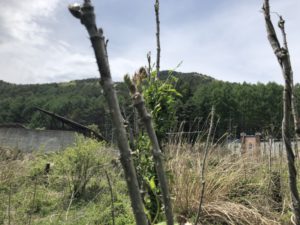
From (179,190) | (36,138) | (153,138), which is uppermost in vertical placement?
(153,138)

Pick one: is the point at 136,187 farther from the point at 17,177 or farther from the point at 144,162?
the point at 17,177

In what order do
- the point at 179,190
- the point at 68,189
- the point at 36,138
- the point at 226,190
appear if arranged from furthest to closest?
the point at 36,138 → the point at 68,189 → the point at 226,190 → the point at 179,190

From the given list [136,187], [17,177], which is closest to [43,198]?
[17,177]

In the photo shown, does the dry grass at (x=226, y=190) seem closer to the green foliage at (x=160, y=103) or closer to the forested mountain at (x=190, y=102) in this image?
the green foliage at (x=160, y=103)

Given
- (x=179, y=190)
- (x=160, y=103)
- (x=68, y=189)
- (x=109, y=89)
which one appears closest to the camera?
(x=109, y=89)

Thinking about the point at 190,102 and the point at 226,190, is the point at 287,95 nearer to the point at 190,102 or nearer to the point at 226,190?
the point at 226,190

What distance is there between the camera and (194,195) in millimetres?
4867

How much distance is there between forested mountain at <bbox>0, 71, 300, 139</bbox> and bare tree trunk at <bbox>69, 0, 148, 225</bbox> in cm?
3748

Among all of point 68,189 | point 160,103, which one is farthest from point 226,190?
point 68,189

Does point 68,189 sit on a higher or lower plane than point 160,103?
lower

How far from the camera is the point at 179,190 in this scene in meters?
4.82

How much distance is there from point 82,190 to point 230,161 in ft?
11.5

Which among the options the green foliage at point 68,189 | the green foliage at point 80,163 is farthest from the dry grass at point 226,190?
the green foliage at point 80,163

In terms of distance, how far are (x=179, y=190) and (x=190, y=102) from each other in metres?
33.5
